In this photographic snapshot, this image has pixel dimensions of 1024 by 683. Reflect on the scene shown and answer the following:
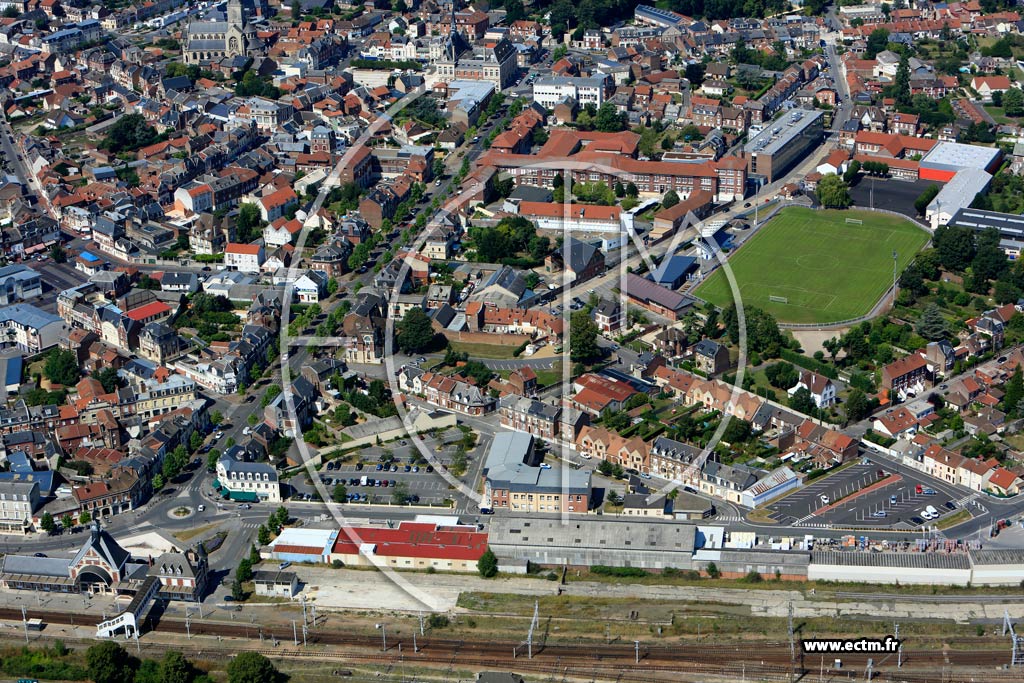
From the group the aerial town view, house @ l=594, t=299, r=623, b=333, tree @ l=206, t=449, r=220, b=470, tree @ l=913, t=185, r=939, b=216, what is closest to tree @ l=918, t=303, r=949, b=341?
the aerial town view

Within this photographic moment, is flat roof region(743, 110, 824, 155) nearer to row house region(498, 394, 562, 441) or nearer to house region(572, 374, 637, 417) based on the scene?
house region(572, 374, 637, 417)

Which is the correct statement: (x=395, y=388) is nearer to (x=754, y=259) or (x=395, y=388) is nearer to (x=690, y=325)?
(x=690, y=325)

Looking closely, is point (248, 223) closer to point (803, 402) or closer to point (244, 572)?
point (244, 572)

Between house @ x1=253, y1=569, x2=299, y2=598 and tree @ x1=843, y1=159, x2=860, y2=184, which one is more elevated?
house @ x1=253, y1=569, x2=299, y2=598

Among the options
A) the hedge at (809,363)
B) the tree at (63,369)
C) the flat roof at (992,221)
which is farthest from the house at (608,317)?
the tree at (63,369)

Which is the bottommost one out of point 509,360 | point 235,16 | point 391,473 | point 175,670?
point 509,360

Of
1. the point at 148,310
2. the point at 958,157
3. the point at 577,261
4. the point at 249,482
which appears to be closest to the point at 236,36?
the point at 148,310
